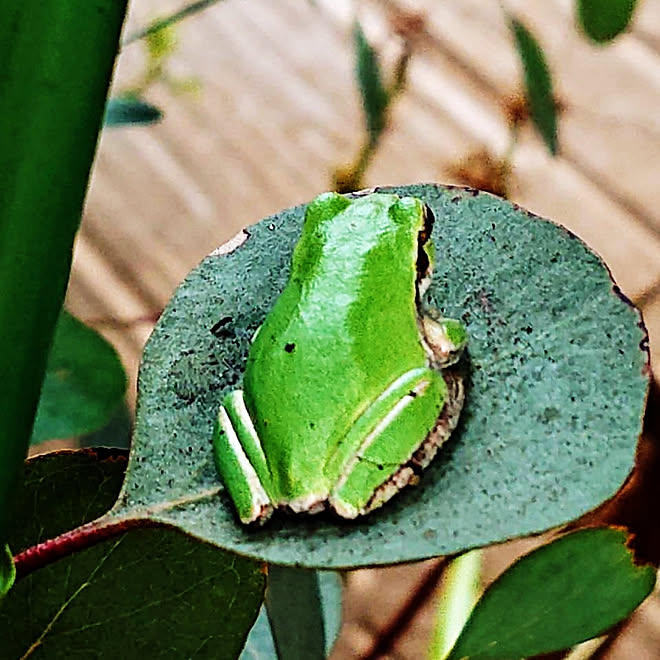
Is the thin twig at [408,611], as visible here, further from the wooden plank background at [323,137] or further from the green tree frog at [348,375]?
the green tree frog at [348,375]

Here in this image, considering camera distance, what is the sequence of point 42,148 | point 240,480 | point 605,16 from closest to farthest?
point 42,148 → point 240,480 → point 605,16

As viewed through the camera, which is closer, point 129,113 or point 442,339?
point 442,339

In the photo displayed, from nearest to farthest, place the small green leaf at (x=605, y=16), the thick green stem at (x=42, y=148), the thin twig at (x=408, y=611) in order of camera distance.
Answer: the thick green stem at (x=42, y=148) < the small green leaf at (x=605, y=16) < the thin twig at (x=408, y=611)

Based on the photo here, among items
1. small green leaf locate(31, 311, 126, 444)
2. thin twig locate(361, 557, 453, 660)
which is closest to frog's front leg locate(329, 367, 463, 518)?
small green leaf locate(31, 311, 126, 444)

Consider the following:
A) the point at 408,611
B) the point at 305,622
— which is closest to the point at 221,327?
the point at 305,622

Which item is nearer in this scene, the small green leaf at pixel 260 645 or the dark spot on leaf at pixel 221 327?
the dark spot on leaf at pixel 221 327

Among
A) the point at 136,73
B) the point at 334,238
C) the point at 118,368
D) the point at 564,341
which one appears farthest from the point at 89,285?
the point at 564,341

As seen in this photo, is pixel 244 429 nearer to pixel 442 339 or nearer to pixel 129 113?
pixel 442 339

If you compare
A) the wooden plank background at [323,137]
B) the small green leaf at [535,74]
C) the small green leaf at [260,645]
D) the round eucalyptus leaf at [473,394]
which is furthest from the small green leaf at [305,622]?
the wooden plank background at [323,137]
